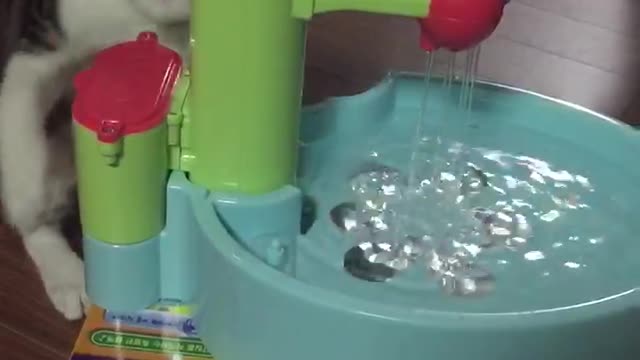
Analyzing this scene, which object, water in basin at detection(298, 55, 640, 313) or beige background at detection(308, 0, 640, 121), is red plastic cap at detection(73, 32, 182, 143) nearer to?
water in basin at detection(298, 55, 640, 313)

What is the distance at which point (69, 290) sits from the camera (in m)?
0.99

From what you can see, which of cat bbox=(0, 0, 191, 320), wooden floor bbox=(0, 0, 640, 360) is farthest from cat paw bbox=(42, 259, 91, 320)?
wooden floor bbox=(0, 0, 640, 360)

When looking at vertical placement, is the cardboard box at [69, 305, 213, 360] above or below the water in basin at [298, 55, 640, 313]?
below

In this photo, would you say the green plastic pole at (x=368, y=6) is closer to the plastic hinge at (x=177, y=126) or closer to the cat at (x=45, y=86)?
the plastic hinge at (x=177, y=126)

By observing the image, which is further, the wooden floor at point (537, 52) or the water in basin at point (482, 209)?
the wooden floor at point (537, 52)

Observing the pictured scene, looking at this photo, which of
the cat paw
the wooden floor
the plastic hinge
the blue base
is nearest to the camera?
the blue base

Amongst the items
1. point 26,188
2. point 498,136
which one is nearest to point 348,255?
point 498,136

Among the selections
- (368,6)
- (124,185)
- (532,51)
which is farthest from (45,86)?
(532,51)

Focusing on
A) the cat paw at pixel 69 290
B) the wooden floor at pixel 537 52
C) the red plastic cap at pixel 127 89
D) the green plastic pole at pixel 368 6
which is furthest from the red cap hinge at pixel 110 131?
the wooden floor at pixel 537 52

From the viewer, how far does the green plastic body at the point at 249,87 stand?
746 mm

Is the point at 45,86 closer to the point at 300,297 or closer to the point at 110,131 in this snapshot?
the point at 110,131

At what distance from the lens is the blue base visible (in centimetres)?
70

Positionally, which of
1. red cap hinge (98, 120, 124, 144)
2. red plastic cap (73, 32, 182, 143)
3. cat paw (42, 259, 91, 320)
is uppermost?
red plastic cap (73, 32, 182, 143)

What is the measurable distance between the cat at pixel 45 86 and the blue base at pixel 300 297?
0.70 ft
